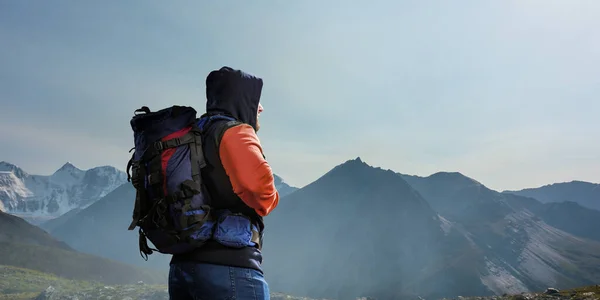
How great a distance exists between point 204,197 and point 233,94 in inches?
58.0

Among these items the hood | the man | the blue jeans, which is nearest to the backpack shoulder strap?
the man

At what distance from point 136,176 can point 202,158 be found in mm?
1007

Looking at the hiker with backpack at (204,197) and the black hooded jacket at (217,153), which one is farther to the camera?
the black hooded jacket at (217,153)

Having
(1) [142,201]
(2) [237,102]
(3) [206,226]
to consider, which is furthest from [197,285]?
(2) [237,102]

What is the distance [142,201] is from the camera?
4867mm

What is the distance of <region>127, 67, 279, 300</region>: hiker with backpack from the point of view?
14.1ft

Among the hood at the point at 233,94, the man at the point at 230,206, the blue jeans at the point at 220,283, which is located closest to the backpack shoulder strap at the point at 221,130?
the man at the point at 230,206

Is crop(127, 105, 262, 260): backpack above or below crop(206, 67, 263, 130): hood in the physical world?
below

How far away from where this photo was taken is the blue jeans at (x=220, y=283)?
4230 millimetres

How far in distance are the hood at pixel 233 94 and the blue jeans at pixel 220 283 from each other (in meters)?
1.98

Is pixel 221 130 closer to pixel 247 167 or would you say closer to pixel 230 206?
pixel 247 167

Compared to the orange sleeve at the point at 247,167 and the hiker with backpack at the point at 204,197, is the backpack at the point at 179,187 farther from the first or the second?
the orange sleeve at the point at 247,167

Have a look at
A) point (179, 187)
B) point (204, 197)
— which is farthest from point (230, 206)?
point (179, 187)

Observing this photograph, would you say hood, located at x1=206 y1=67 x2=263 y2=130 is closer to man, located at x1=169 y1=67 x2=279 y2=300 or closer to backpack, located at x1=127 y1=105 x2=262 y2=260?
backpack, located at x1=127 y1=105 x2=262 y2=260
